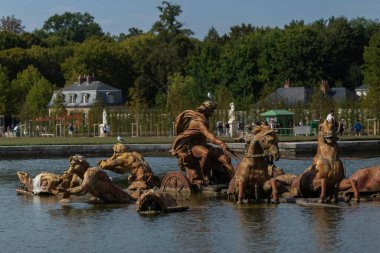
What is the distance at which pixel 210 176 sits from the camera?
74.9 ft

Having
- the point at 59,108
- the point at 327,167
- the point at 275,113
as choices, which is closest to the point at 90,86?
the point at 59,108

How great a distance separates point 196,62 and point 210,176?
3600 inches

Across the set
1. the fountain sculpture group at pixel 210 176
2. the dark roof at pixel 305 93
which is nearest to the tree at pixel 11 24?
the dark roof at pixel 305 93

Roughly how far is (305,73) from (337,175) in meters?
89.9

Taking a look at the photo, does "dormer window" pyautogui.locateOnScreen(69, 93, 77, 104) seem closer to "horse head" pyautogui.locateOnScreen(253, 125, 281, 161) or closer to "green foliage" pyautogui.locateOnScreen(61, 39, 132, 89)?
"green foliage" pyautogui.locateOnScreen(61, 39, 132, 89)

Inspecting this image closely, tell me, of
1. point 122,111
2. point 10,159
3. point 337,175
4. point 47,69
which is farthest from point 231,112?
point 47,69

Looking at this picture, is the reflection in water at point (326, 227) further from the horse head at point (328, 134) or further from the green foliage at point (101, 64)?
the green foliage at point (101, 64)

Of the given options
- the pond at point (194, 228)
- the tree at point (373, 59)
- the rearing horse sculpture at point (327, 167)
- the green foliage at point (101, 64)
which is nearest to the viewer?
the pond at point (194, 228)

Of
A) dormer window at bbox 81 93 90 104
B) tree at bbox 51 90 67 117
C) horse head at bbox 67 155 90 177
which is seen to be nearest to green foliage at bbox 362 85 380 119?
tree at bbox 51 90 67 117

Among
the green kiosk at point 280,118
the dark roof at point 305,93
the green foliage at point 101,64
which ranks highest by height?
the green foliage at point 101,64

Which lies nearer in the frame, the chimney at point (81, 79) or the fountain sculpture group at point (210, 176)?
the fountain sculpture group at point (210, 176)

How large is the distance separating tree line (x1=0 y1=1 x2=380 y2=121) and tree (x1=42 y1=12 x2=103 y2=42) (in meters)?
34.2

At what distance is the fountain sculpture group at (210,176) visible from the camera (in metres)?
19.1

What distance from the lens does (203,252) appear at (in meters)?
14.2
